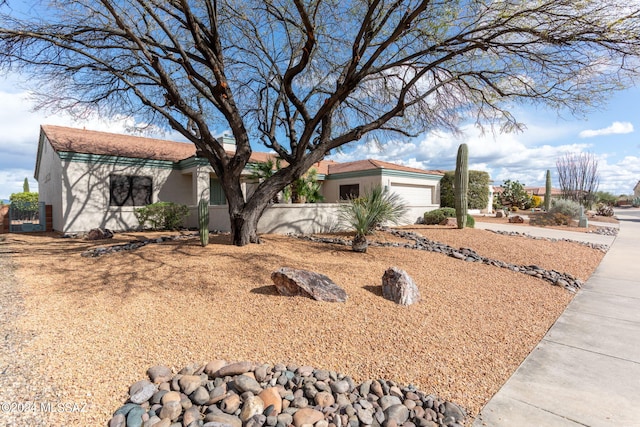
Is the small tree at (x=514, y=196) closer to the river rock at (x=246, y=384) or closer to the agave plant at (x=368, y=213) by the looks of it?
the agave plant at (x=368, y=213)

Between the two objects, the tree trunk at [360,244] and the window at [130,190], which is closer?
the tree trunk at [360,244]

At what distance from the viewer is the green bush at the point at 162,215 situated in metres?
13.0

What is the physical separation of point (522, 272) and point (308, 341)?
5843 millimetres

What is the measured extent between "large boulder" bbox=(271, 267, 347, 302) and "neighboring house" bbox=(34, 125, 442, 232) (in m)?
7.02

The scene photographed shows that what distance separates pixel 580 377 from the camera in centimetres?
311

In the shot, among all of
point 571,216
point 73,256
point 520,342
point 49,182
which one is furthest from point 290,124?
point 571,216

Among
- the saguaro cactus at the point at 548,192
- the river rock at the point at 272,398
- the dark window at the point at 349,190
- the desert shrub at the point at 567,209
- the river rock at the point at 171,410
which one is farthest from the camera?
the saguaro cactus at the point at 548,192

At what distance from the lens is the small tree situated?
33062 millimetres

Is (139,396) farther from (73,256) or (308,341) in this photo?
(73,256)

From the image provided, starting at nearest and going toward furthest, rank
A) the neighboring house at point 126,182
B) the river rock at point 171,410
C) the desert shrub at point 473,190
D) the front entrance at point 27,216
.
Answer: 1. the river rock at point 171,410
2. the neighboring house at point 126,182
3. the front entrance at point 27,216
4. the desert shrub at point 473,190

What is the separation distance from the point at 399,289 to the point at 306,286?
1.42 meters

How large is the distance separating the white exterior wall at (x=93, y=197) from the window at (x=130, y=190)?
0.17 m

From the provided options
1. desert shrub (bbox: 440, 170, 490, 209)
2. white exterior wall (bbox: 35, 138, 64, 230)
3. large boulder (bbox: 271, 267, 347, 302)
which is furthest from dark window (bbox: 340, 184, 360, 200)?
large boulder (bbox: 271, 267, 347, 302)

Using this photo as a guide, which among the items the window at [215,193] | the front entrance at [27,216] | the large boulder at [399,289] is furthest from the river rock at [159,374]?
the front entrance at [27,216]
